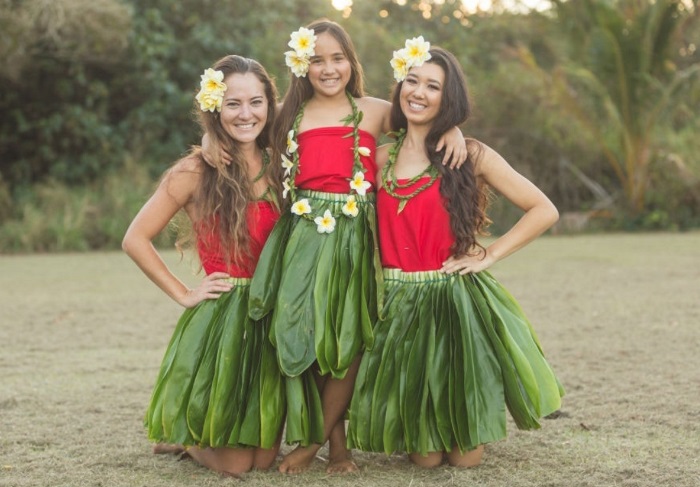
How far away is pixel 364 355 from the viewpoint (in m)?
3.04

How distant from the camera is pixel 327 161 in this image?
3.12m

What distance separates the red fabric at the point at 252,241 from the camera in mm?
3137

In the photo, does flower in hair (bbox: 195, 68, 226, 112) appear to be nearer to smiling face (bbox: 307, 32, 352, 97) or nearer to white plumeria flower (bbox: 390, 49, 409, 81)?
smiling face (bbox: 307, 32, 352, 97)

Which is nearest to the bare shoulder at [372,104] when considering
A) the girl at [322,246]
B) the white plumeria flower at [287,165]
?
the girl at [322,246]

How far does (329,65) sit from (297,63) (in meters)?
0.12

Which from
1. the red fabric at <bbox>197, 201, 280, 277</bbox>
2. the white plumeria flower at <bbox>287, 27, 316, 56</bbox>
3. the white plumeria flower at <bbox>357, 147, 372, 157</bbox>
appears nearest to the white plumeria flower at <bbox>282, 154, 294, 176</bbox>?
the red fabric at <bbox>197, 201, 280, 277</bbox>

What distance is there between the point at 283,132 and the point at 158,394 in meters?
0.98

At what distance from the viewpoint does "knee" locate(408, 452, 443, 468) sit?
9.89 feet

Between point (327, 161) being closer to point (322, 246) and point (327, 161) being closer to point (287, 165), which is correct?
point (287, 165)

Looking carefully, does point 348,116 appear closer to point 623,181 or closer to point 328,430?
point 328,430

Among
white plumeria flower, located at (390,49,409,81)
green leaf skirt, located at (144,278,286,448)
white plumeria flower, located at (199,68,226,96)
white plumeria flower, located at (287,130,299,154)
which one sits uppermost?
white plumeria flower, located at (390,49,409,81)

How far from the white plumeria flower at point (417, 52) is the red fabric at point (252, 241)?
2.26ft

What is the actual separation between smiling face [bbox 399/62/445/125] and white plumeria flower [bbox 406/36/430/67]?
0.9 inches

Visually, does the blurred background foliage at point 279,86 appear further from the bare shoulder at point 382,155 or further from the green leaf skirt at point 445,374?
the green leaf skirt at point 445,374
